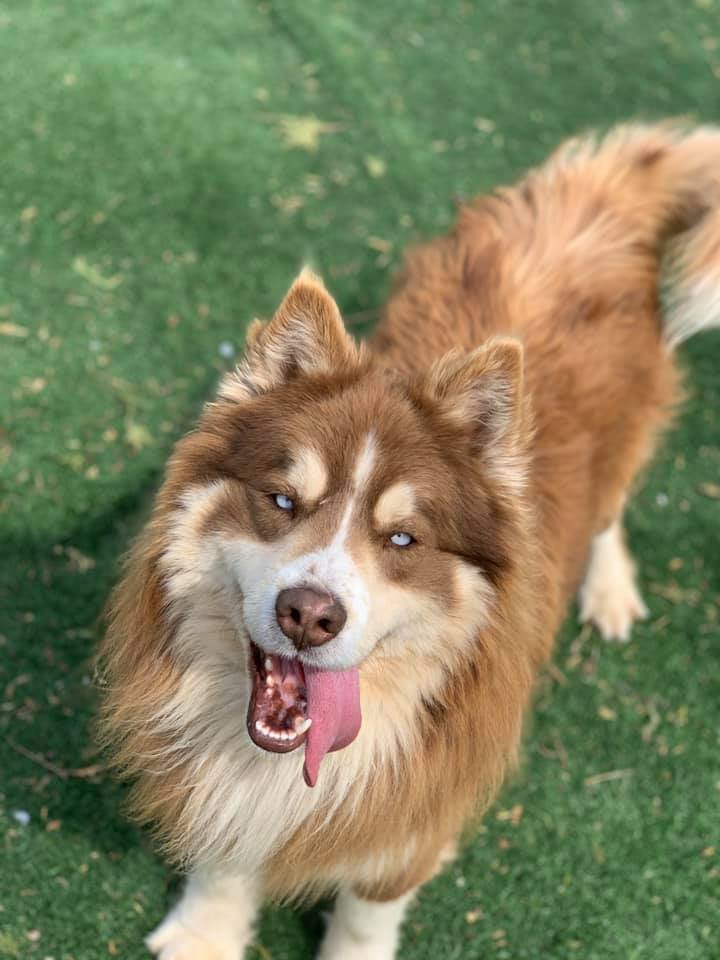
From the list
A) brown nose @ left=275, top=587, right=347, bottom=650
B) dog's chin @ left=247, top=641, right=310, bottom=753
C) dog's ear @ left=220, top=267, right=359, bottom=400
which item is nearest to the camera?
brown nose @ left=275, top=587, right=347, bottom=650

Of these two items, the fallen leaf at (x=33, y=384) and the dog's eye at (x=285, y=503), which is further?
the fallen leaf at (x=33, y=384)

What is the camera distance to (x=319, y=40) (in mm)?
6105

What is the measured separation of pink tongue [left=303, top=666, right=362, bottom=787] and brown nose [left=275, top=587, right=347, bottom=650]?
0.60ft

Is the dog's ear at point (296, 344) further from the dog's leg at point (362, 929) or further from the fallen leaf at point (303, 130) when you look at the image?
the fallen leaf at point (303, 130)

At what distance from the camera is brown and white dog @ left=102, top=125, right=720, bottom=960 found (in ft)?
7.55

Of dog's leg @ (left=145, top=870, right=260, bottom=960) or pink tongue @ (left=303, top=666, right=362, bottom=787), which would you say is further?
dog's leg @ (left=145, top=870, right=260, bottom=960)

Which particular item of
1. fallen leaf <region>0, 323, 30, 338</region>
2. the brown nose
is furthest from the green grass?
the brown nose

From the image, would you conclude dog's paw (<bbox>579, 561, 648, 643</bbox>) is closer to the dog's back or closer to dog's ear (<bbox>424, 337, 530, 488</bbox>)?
the dog's back

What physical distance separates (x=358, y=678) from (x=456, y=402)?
2.46 ft

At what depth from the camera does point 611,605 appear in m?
4.13

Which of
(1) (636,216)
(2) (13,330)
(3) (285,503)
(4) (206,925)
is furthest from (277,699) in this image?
(2) (13,330)

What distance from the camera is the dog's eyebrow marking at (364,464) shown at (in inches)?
92.0

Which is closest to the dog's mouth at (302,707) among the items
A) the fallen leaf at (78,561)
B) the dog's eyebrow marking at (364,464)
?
the dog's eyebrow marking at (364,464)

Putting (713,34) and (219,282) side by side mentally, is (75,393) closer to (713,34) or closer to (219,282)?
(219,282)
